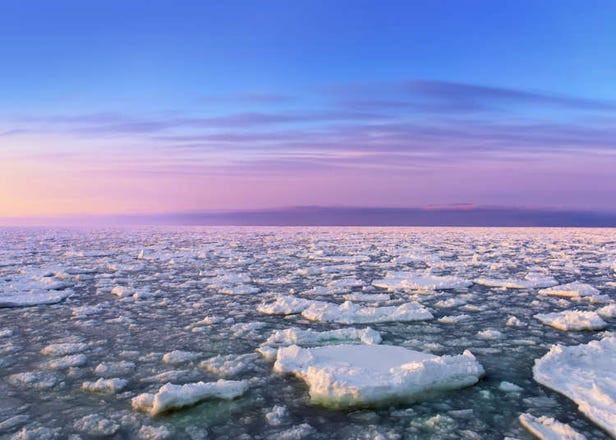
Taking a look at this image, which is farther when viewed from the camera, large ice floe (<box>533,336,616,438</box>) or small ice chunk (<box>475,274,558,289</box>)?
small ice chunk (<box>475,274,558,289</box>)

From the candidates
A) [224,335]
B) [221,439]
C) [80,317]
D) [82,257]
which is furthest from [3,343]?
[82,257]

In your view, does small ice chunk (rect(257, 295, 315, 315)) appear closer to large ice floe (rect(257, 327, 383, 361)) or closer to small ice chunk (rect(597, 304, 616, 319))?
large ice floe (rect(257, 327, 383, 361))

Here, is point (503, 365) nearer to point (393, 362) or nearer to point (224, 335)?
point (393, 362)

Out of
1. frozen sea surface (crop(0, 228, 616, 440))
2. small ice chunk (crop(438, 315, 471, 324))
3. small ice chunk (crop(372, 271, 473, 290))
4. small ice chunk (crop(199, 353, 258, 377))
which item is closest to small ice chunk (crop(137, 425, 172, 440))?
frozen sea surface (crop(0, 228, 616, 440))

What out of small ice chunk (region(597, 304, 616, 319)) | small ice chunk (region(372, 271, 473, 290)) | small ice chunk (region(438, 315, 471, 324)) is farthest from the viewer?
small ice chunk (region(372, 271, 473, 290))

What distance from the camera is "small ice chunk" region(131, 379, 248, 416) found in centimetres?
297

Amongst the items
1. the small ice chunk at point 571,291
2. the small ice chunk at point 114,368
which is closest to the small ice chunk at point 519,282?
the small ice chunk at point 571,291

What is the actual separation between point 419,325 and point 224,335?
2.08 meters

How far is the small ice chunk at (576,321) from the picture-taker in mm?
5012

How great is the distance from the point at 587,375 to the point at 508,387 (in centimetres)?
66

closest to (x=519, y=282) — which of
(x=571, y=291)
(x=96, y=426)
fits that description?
(x=571, y=291)

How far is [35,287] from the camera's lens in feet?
25.3

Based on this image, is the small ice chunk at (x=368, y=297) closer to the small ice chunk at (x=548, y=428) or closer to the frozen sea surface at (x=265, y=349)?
the frozen sea surface at (x=265, y=349)

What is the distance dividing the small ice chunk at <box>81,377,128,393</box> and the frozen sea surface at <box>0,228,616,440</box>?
14 mm
